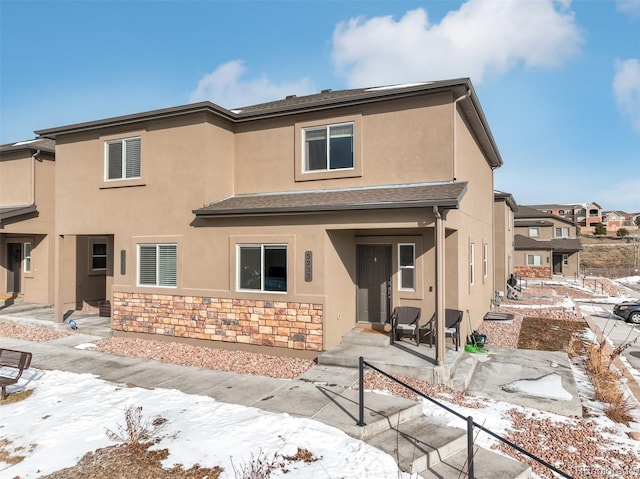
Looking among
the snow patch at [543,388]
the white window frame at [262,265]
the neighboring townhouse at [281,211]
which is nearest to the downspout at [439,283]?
the neighboring townhouse at [281,211]

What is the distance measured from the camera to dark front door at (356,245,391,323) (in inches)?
438

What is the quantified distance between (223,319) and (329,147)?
18.6 feet

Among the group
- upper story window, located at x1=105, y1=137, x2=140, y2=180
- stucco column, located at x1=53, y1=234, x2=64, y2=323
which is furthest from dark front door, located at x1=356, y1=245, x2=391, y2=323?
stucco column, located at x1=53, y1=234, x2=64, y2=323

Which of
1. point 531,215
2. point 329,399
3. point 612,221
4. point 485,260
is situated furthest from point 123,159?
point 612,221

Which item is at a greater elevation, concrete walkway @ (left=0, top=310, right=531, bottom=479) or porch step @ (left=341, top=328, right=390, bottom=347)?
porch step @ (left=341, top=328, right=390, bottom=347)

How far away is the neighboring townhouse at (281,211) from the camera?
31.9 ft

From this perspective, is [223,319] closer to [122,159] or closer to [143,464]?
[143,464]

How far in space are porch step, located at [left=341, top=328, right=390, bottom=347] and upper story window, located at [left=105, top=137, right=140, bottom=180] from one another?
8113mm

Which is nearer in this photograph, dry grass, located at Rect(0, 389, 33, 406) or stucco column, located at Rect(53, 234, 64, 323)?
dry grass, located at Rect(0, 389, 33, 406)

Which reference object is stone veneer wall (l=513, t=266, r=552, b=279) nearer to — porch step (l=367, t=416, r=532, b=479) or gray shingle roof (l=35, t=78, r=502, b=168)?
gray shingle roof (l=35, t=78, r=502, b=168)

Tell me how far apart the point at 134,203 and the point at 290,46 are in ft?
30.1

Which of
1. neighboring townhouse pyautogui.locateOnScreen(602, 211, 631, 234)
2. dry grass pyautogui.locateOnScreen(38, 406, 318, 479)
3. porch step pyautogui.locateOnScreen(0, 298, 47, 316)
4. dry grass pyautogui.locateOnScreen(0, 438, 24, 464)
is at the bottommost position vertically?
dry grass pyautogui.locateOnScreen(0, 438, 24, 464)

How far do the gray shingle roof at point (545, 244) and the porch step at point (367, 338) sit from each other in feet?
112

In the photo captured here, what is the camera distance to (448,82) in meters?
9.48
